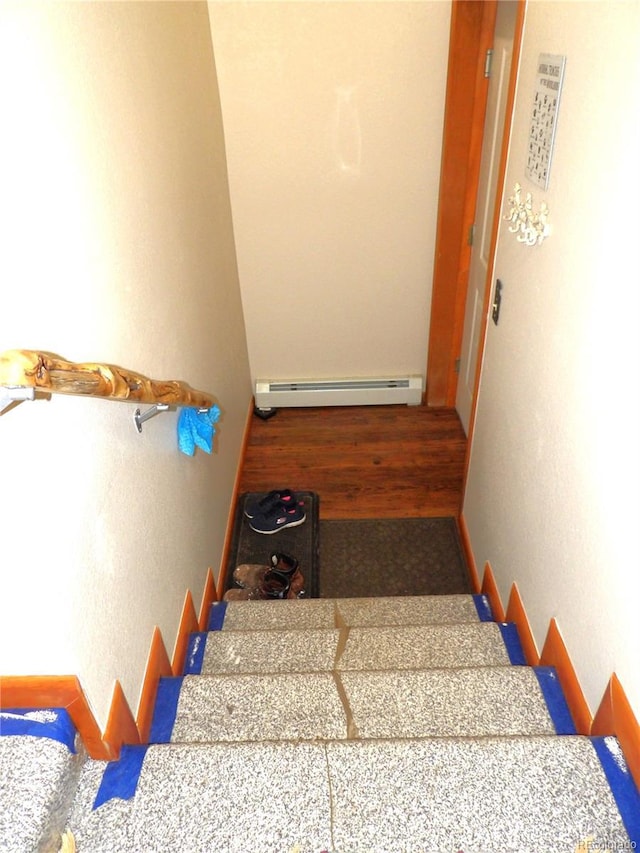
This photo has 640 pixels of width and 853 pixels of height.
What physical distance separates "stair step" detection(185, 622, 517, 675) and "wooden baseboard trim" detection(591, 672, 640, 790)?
1.59 feet

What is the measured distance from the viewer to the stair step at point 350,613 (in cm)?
211

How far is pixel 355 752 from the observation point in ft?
3.98

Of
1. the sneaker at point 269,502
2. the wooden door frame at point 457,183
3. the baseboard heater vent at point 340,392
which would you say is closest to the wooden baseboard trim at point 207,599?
the sneaker at point 269,502

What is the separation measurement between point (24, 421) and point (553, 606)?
52.5 inches

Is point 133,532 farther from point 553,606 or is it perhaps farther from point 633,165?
point 633,165

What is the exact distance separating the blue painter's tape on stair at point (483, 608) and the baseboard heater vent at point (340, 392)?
5.65 ft

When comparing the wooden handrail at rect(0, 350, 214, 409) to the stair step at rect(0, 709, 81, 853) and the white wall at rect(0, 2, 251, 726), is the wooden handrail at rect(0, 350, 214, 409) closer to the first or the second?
the white wall at rect(0, 2, 251, 726)

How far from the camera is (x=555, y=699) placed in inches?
59.2

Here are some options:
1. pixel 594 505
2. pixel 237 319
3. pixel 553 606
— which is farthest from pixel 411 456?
pixel 594 505

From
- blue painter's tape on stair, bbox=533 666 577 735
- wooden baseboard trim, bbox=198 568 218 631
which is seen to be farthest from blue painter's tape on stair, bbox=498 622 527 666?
wooden baseboard trim, bbox=198 568 218 631

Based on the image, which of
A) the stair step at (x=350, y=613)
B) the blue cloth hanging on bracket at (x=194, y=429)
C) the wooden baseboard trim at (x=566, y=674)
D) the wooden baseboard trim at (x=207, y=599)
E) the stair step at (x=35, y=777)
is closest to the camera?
the stair step at (x=35, y=777)

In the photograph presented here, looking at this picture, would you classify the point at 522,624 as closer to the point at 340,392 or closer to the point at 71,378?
the point at 71,378

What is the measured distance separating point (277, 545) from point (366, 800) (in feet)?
5.92

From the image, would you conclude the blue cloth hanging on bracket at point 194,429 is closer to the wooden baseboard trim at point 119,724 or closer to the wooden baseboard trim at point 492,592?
the wooden baseboard trim at point 119,724
